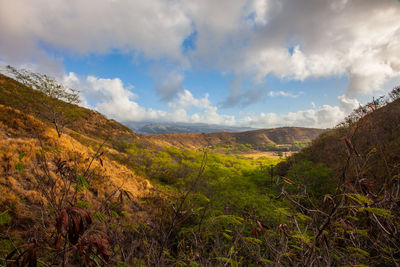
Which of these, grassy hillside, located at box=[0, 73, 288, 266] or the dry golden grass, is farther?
the dry golden grass

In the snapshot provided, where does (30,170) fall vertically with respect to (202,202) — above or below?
above

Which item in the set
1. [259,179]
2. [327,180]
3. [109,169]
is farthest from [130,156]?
[327,180]

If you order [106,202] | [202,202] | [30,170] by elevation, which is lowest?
[202,202]

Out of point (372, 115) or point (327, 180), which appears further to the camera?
point (327, 180)

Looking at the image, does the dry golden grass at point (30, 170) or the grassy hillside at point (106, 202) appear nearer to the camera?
the grassy hillside at point (106, 202)

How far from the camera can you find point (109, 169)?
11500mm

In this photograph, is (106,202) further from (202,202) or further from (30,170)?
(30,170)

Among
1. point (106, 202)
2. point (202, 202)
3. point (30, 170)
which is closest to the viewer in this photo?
point (106, 202)

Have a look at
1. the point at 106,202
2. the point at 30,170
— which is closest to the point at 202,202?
the point at 106,202

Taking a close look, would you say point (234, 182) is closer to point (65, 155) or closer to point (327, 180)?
point (327, 180)

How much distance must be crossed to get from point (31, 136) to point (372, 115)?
1522cm

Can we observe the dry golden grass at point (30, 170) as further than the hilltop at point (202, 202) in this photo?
Yes

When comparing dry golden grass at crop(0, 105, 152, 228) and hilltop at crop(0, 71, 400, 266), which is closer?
hilltop at crop(0, 71, 400, 266)

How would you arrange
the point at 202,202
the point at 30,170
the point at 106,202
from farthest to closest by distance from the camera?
the point at 202,202
the point at 30,170
the point at 106,202
